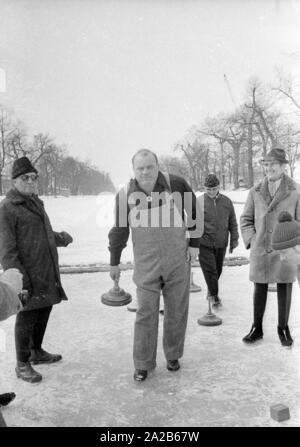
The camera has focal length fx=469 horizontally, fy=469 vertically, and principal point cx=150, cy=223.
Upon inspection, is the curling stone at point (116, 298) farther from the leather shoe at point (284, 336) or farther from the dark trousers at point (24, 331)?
the leather shoe at point (284, 336)

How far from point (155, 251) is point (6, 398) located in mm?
1465

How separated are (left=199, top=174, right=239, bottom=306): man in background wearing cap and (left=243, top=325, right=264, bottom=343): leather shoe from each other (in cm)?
113

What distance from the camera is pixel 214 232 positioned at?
567 centimetres

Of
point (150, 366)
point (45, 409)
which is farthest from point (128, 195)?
point (45, 409)

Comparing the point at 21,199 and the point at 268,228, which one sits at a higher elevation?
the point at 21,199

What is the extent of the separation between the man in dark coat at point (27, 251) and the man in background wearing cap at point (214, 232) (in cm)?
223

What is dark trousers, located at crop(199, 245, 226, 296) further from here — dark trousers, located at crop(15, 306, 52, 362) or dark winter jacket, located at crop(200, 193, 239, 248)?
dark trousers, located at crop(15, 306, 52, 362)

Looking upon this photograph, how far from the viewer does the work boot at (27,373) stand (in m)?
3.58

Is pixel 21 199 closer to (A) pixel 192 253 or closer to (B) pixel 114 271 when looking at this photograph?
(B) pixel 114 271

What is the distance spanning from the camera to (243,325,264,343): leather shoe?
432cm

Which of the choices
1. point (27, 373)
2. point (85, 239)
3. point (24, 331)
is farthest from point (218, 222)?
point (85, 239)

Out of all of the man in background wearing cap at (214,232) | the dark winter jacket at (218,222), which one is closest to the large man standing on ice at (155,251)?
the man in background wearing cap at (214,232)
